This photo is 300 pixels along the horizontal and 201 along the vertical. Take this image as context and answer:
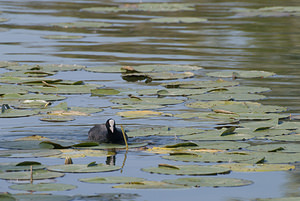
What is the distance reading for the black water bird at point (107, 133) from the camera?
304 inches

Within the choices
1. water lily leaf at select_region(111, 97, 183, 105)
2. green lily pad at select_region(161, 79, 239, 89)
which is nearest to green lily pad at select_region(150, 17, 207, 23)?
green lily pad at select_region(161, 79, 239, 89)

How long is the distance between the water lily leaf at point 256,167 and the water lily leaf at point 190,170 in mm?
116

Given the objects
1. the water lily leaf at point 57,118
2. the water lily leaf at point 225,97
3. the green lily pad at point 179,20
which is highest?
the green lily pad at point 179,20

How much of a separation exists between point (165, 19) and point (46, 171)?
48.6 feet

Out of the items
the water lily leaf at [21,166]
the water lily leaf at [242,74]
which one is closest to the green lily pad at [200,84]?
the water lily leaf at [242,74]

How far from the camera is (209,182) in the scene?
593 cm

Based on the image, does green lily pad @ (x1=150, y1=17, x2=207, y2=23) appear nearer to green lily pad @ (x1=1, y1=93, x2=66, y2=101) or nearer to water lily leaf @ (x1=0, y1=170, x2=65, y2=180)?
green lily pad @ (x1=1, y1=93, x2=66, y2=101)

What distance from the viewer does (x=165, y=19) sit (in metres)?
20.8

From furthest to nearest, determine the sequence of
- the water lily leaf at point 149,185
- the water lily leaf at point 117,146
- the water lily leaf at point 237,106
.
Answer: the water lily leaf at point 237,106, the water lily leaf at point 117,146, the water lily leaf at point 149,185

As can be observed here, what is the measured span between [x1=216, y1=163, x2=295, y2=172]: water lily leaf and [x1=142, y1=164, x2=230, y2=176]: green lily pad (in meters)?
0.12

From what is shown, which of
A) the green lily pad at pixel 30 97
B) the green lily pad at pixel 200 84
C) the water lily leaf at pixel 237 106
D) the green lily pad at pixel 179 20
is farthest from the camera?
the green lily pad at pixel 179 20

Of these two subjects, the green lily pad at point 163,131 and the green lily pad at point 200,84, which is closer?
the green lily pad at point 163,131

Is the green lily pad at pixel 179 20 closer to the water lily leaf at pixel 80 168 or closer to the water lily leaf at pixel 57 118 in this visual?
the water lily leaf at pixel 57 118

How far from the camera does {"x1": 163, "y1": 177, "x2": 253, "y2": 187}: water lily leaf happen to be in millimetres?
5883
